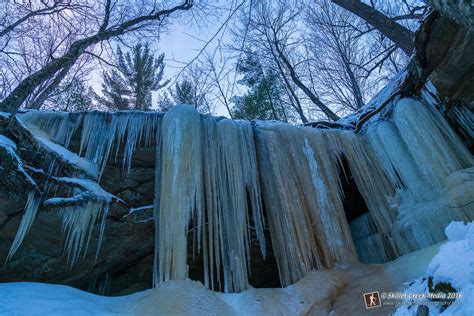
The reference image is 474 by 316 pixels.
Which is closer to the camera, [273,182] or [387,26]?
[273,182]

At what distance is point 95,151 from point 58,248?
1285 millimetres

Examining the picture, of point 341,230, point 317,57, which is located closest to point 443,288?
point 341,230

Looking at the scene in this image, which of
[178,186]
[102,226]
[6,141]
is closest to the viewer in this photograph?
[6,141]

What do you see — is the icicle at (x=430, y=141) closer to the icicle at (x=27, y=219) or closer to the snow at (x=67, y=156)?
the snow at (x=67, y=156)

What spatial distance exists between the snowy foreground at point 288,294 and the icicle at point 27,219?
0.50 metres

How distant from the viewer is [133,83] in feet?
40.4

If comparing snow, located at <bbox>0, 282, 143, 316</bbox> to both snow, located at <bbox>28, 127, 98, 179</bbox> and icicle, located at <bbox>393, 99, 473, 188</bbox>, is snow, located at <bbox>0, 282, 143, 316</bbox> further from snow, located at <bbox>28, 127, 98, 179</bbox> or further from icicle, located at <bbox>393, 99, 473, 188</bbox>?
icicle, located at <bbox>393, 99, 473, 188</bbox>

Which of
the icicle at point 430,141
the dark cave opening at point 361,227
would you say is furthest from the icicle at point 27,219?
the icicle at point 430,141

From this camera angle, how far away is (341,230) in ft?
11.7

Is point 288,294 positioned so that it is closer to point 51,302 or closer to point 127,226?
point 51,302

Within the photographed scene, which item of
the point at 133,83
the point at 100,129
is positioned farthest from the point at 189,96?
the point at 100,129

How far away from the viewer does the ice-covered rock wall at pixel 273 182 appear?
3.19m

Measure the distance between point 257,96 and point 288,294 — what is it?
27.3ft

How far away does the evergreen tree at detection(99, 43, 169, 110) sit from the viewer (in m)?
11.9
